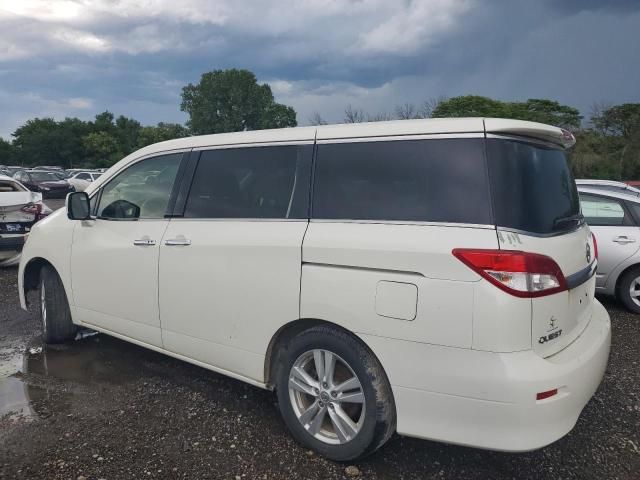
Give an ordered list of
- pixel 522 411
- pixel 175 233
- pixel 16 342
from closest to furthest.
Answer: pixel 522 411
pixel 175 233
pixel 16 342

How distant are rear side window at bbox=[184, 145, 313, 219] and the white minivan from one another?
0.04 ft

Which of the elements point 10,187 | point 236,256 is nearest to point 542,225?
point 236,256

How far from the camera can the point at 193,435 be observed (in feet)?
10.1

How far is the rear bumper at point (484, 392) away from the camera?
2.19 m

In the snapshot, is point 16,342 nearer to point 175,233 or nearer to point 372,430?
point 175,233

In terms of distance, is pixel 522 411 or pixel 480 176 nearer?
pixel 522 411

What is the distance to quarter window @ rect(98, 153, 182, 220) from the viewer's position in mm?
3646

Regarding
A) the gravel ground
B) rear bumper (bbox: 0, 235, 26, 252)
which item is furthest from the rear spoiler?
rear bumper (bbox: 0, 235, 26, 252)

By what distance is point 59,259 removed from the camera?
4.26 meters

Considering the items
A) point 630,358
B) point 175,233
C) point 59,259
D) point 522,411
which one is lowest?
point 630,358

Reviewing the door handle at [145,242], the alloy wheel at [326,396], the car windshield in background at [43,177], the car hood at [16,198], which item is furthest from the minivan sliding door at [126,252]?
the car windshield in background at [43,177]

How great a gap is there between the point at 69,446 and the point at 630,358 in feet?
15.0

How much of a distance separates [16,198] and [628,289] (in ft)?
30.0

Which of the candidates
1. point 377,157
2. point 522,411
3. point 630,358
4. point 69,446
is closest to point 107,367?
point 69,446
